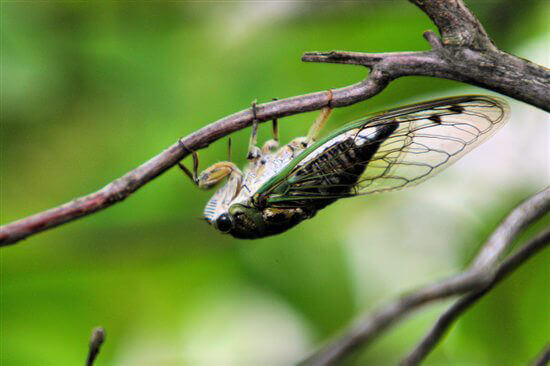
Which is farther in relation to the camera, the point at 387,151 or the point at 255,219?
the point at 255,219

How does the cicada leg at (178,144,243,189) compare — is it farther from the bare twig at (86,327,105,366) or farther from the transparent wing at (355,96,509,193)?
the bare twig at (86,327,105,366)

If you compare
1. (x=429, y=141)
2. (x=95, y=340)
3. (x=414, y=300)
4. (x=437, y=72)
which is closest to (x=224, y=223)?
(x=429, y=141)

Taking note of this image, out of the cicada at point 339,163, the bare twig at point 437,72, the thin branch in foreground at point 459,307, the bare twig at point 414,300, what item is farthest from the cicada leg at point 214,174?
the bare twig at point 414,300

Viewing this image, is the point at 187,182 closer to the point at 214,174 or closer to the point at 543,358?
the point at 214,174

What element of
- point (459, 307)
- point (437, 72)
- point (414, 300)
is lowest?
point (459, 307)

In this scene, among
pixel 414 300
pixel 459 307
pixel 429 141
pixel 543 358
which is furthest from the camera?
pixel 429 141

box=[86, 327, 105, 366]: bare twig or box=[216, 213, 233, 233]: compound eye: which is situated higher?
box=[86, 327, 105, 366]: bare twig

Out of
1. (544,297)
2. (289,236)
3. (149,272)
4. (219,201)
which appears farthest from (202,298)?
(544,297)

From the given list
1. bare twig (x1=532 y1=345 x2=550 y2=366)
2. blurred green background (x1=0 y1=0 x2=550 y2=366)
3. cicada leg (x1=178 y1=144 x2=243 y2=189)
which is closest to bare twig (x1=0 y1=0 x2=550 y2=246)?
bare twig (x1=532 y1=345 x2=550 y2=366)
